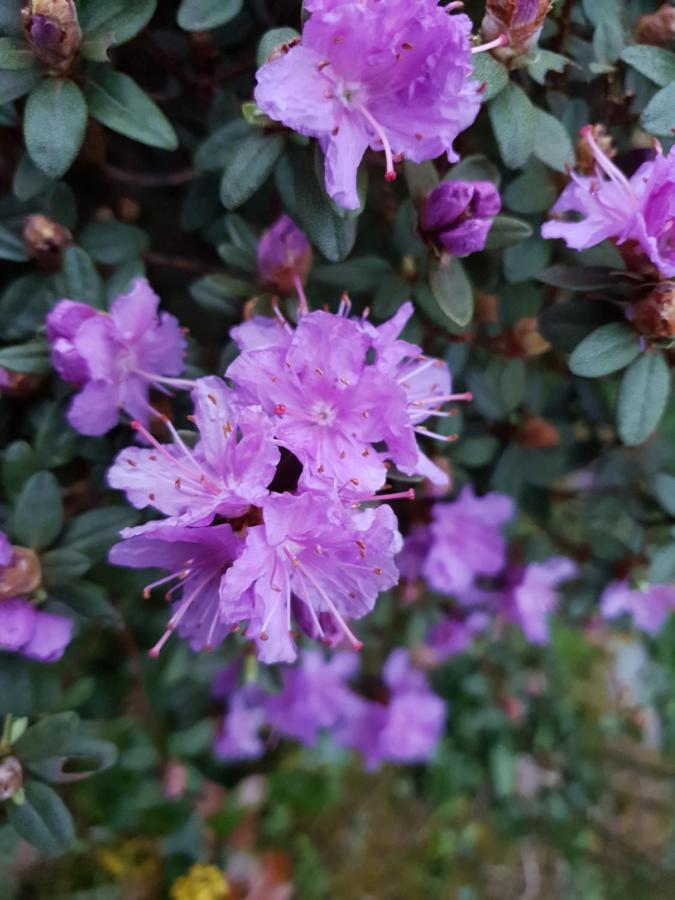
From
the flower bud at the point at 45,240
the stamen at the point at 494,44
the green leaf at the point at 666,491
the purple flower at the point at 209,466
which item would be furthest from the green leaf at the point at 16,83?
the green leaf at the point at 666,491

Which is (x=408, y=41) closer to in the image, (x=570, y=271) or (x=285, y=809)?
(x=570, y=271)

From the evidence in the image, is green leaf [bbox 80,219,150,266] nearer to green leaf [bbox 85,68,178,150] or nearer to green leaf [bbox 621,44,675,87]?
green leaf [bbox 85,68,178,150]

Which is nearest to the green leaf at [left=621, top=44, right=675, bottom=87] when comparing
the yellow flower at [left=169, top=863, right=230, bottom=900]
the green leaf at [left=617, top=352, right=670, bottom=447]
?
the green leaf at [left=617, top=352, right=670, bottom=447]

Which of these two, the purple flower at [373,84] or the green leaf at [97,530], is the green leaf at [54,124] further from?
the green leaf at [97,530]

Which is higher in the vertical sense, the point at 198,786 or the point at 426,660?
the point at 426,660

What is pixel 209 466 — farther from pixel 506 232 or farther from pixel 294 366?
pixel 506 232

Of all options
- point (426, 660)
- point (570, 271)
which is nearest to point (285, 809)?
point (426, 660)
